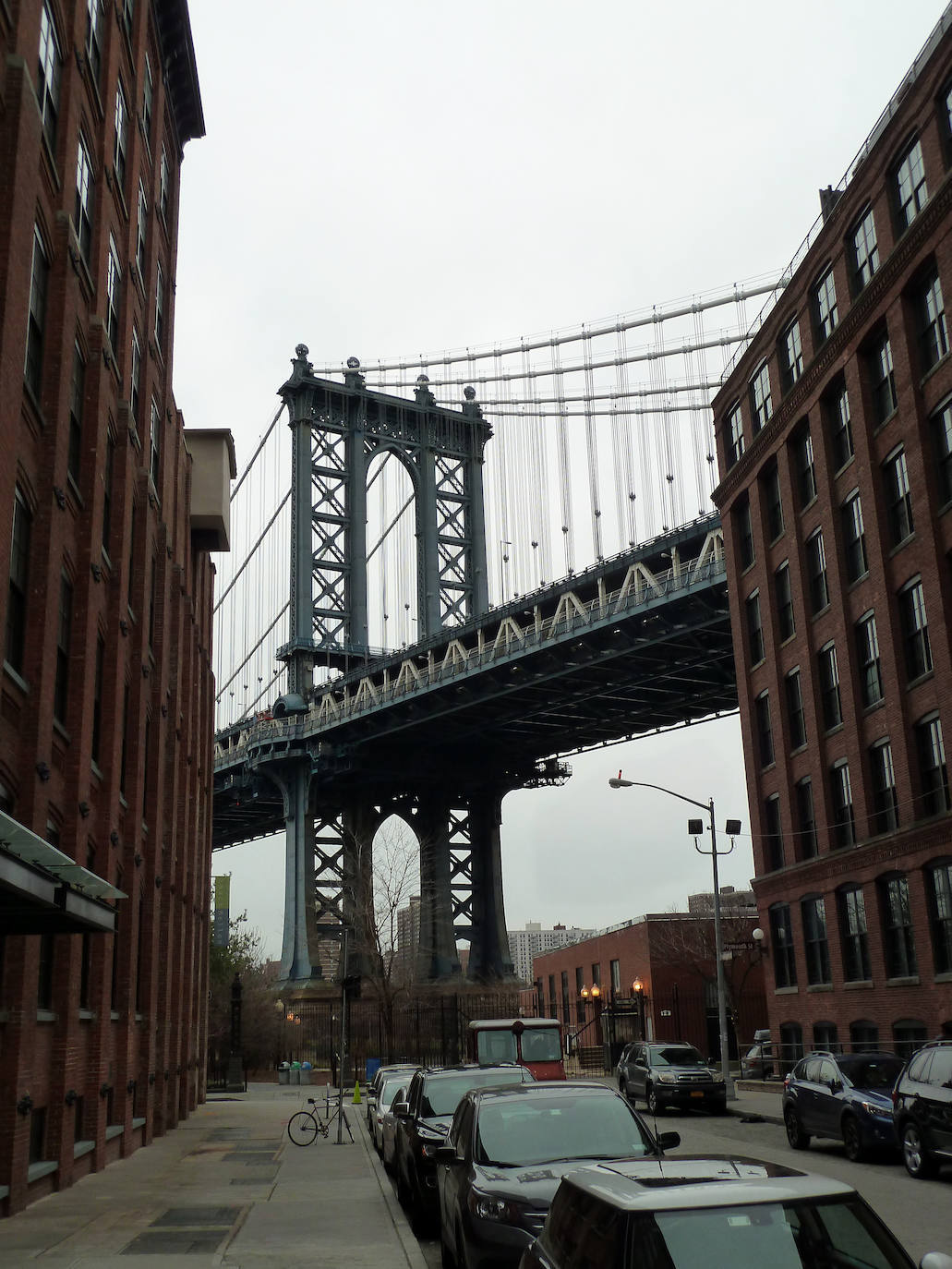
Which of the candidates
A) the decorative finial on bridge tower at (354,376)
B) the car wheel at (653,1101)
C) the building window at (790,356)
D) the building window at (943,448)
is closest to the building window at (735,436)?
the building window at (790,356)

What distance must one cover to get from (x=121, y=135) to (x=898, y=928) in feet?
79.8

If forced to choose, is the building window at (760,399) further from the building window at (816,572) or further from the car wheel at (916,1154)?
the car wheel at (916,1154)

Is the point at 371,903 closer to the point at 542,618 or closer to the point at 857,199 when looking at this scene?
the point at 542,618

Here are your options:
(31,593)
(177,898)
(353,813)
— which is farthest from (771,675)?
(353,813)

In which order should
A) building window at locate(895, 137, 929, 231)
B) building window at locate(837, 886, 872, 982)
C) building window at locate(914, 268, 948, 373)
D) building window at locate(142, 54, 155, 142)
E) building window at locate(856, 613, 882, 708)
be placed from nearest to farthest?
building window at locate(142, 54, 155, 142), building window at locate(914, 268, 948, 373), building window at locate(895, 137, 929, 231), building window at locate(837, 886, 872, 982), building window at locate(856, 613, 882, 708)

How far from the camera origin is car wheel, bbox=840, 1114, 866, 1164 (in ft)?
62.3

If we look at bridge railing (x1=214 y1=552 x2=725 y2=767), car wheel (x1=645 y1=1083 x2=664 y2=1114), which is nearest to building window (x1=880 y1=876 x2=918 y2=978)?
car wheel (x1=645 y1=1083 x2=664 y2=1114)

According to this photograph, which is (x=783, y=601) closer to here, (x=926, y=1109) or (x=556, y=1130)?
(x=926, y=1109)

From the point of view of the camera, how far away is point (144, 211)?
27453 mm

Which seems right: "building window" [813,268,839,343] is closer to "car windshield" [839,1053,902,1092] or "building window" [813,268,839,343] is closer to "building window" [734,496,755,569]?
"building window" [734,496,755,569]

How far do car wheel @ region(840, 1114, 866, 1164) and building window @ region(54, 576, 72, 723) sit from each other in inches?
507

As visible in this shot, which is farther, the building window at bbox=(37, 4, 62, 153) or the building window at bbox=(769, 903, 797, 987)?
the building window at bbox=(769, 903, 797, 987)

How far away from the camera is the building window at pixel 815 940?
116ft

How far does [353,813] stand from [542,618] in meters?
25.9
